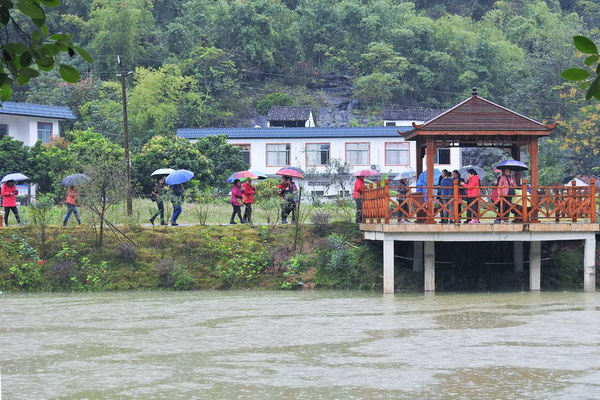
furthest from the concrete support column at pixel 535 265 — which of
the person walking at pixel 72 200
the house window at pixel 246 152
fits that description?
the house window at pixel 246 152

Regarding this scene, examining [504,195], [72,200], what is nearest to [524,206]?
[504,195]

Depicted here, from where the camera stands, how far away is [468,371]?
11930mm

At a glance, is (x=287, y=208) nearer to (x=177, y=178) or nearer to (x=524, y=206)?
(x=177, y=178)

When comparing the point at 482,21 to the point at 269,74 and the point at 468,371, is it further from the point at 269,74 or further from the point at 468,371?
the point at 468,371

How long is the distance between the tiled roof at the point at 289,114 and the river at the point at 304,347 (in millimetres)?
33720

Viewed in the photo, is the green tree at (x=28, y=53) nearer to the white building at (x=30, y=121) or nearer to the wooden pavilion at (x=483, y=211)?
the wooden pavilion at (x=483, y=211)

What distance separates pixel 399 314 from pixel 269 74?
165 ft

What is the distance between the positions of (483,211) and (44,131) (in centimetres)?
3326

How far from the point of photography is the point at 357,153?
48.8 meters

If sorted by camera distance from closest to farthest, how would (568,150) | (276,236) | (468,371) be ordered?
(468,371) < (276,236) < (568,150)

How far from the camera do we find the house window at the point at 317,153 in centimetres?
4875

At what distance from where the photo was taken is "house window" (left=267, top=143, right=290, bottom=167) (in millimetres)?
48781

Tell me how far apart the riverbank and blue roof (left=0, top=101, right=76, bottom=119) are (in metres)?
23.7

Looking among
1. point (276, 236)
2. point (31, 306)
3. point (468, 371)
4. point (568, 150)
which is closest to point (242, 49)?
point (568, 150)
